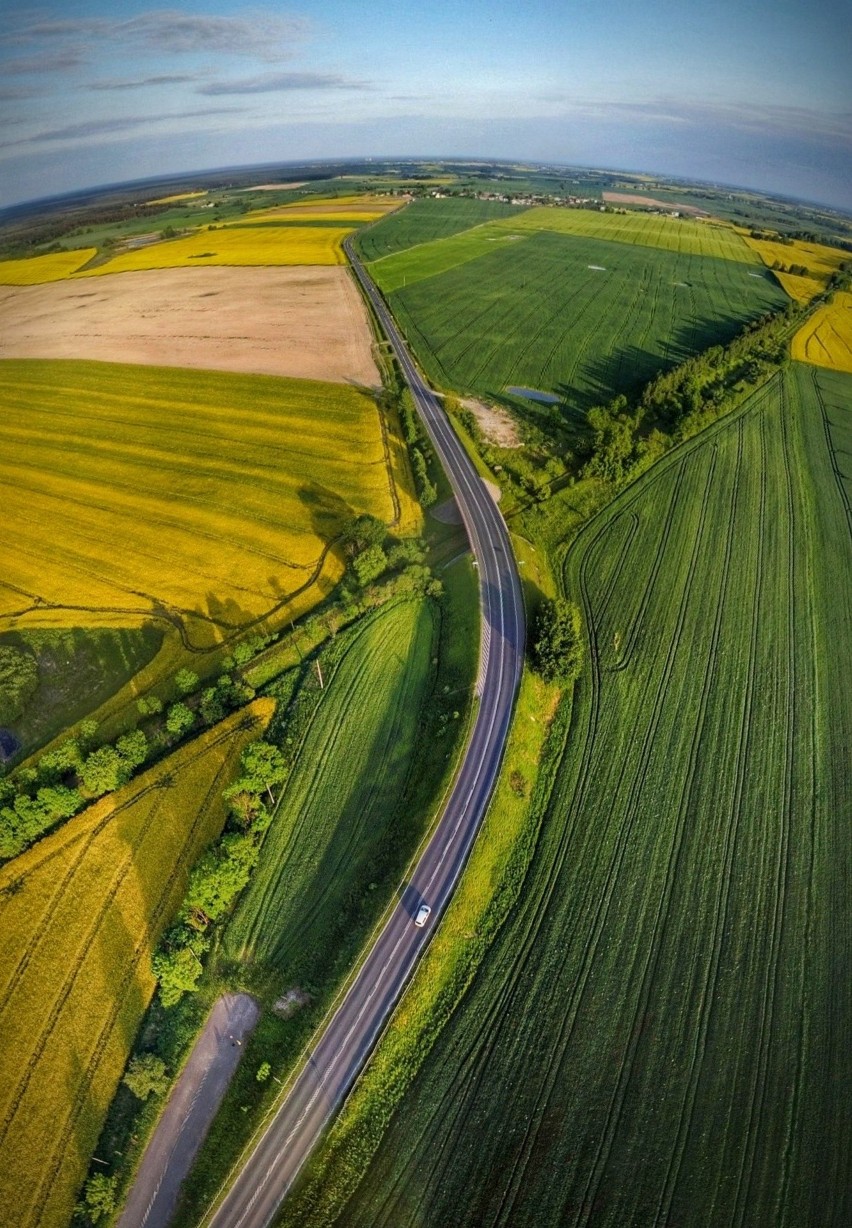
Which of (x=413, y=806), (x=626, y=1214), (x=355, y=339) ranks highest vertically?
(x=355, y=339)

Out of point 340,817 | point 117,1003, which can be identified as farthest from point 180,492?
point 117,1003

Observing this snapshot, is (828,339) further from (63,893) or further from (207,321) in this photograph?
(63,893)

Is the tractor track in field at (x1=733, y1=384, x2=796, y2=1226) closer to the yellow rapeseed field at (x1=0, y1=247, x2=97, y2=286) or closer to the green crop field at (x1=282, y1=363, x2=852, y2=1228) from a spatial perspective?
the green crop field at (x1=282, y1=363, x2=852, y2=1228)

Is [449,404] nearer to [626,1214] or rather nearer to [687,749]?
[687,749]

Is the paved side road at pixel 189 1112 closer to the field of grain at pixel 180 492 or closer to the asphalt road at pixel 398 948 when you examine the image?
the asphalt road at pixel 398 948

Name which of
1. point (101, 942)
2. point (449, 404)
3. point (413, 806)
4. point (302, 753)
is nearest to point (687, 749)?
point (413, 806)

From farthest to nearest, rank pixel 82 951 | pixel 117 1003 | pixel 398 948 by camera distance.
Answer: pixel 82 951 → pixel 398 948 → pixel 117 1003

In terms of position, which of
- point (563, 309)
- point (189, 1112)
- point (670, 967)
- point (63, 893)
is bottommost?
point (189, 1112)
